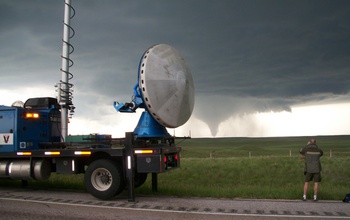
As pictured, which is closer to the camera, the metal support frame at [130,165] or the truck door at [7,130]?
the metal support frame at [130,165]

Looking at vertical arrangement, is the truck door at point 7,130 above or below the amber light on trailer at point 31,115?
below

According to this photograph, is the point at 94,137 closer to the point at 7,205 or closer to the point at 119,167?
the point at 119,167

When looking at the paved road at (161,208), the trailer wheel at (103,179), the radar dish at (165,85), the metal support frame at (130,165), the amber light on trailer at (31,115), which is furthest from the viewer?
the amber light on trailer at (31,115)

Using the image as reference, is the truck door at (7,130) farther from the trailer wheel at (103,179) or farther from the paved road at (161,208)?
the trailer wheel at (103,179)

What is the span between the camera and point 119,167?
10094 mm

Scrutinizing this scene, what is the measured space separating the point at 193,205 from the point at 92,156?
3.45 m

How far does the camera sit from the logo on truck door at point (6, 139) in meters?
11.6

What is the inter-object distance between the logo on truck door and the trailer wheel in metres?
3.25

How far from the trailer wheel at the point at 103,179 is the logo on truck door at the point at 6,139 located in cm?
325

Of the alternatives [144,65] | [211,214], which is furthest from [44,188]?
[211,214]

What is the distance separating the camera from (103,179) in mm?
10102

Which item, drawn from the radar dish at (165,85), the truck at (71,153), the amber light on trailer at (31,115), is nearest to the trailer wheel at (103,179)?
the truck at (71,153)

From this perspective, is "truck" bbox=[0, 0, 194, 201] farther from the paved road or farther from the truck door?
the paved road

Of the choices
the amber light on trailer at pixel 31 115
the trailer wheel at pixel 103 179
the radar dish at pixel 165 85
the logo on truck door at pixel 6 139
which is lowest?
the trailer wheel at pixel 103 179
